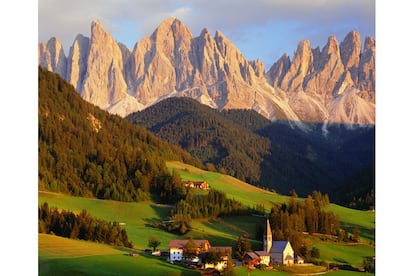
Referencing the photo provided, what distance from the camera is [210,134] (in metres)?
26.8

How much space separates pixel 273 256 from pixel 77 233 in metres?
5.47

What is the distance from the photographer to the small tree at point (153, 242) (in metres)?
18.4

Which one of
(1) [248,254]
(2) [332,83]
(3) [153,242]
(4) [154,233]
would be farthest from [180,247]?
(2) [332,83]

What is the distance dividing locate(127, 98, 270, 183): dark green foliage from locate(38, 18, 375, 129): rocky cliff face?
53cm

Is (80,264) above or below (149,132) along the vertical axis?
below

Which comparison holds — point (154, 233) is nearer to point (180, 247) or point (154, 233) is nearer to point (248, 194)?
point (180, 247)

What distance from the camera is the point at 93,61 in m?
27.3

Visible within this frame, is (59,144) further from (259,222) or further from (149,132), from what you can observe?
(259,222)

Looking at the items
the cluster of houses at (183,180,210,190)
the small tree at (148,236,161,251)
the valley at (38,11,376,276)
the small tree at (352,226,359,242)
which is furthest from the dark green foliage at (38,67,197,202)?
the small tree at (352,226,359,242)

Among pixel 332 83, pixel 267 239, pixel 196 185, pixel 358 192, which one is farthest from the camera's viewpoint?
pixel 332 83

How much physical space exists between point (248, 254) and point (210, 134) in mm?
9251

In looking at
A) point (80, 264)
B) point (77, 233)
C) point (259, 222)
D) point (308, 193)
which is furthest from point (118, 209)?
point (308, 193)

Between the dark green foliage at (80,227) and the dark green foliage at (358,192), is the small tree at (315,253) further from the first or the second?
the dark green foliage at (80,227)

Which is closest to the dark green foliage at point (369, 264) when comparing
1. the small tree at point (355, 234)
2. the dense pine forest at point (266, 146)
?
the small tree at point (355, 234)
